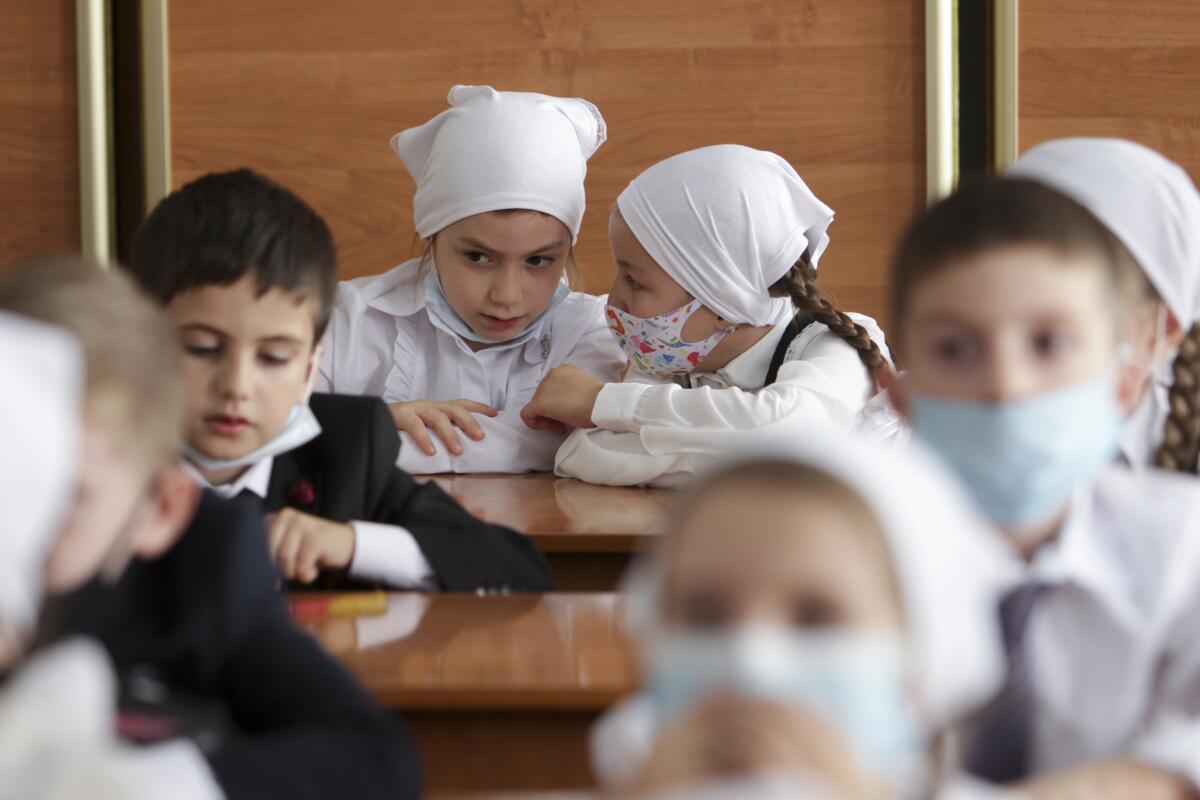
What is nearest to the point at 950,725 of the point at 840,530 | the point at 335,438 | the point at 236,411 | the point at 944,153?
the point at 840,530

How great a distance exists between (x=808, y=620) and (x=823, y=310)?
2.14m

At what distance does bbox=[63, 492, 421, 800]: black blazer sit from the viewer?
98cm

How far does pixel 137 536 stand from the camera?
96cm

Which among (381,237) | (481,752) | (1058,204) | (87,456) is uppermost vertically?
(381,237)

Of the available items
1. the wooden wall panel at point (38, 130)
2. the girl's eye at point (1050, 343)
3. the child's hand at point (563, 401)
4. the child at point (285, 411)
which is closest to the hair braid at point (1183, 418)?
the girl's eye at point (1050, 343)

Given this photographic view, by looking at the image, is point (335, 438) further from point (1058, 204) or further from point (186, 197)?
point (1058, 204)

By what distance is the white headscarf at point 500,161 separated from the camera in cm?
289

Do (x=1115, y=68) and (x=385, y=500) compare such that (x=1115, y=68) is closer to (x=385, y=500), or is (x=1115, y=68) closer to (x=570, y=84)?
(x=570, y=84)

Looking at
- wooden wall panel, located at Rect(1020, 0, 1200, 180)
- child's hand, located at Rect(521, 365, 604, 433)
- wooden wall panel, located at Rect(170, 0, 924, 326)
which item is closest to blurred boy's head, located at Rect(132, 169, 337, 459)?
child's hand, located at Rect(521, 365, 604, 433)

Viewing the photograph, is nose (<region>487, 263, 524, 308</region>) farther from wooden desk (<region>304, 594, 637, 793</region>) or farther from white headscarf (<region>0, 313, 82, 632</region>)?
white headscarf (<region>0, 313, 82, 632</region>)

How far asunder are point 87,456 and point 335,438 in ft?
3.35

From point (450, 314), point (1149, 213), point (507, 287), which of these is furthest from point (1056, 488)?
point (450, 314)

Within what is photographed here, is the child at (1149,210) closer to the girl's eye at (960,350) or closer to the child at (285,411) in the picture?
the girl's eye at (960,350)

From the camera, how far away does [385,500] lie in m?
1.91
